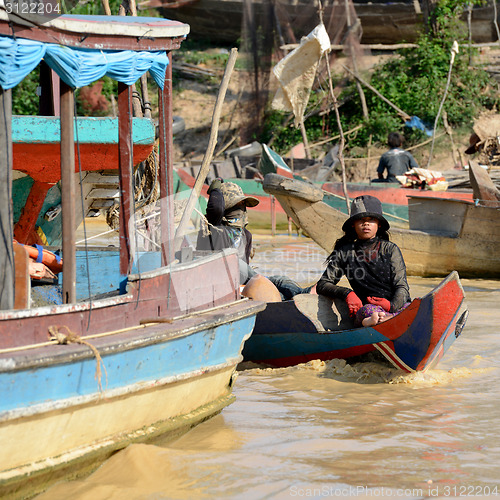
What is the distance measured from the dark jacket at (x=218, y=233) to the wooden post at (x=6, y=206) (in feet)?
8.31

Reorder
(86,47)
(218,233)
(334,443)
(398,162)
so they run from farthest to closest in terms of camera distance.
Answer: (398,162) → (218,233) → (334,443) → (86,47)

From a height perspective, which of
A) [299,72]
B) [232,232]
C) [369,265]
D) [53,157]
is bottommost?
Result: [369,265]

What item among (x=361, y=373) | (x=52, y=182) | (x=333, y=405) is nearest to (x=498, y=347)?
(x=361, y=373)

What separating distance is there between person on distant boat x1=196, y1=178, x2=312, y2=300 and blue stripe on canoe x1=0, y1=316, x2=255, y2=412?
3.93 feet

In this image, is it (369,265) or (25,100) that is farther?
(25,100)

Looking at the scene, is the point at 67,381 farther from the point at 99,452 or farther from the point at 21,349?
the point at 99,452

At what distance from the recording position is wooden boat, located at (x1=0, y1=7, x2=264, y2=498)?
10.9 ft

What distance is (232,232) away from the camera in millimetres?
6148

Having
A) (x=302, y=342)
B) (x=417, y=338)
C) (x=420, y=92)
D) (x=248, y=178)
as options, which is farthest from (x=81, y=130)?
(x=420, y=92)

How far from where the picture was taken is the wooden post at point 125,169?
3.98m

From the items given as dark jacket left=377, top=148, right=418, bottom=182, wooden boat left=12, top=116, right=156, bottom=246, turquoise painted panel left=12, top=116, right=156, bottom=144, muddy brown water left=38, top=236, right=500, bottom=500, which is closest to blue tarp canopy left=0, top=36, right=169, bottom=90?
wooden boat left=12, top=116, right=156, bottom=246

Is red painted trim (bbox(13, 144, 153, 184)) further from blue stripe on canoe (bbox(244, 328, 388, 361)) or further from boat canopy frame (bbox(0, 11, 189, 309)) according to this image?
blue stripe on canoe (bbox(244, 328, 388, 361))

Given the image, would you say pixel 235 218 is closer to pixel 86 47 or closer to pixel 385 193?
pixel 86 47

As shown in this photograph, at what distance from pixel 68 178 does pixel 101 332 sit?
0.81 meters
